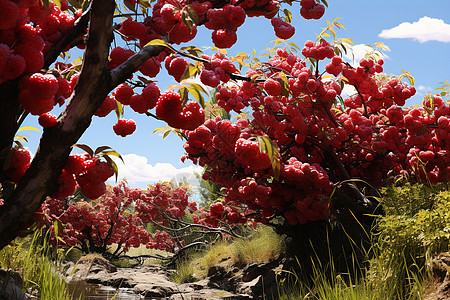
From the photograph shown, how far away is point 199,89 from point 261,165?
29.3 inches

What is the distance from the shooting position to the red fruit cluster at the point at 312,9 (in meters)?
2.13

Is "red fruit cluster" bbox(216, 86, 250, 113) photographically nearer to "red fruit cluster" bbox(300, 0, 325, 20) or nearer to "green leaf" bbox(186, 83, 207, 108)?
"red fruit cluster" bbox(300, 0, 325, 20)

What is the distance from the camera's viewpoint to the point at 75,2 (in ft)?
6.27

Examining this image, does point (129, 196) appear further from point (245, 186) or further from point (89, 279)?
point (245, 186)

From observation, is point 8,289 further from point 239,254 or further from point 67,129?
point 239,254

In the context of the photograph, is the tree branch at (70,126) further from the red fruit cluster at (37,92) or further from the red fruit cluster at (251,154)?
the red fruit cluster at (251,154)

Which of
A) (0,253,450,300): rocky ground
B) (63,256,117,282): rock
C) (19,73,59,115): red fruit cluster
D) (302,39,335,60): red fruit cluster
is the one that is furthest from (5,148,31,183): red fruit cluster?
(63,256,117,282): rock

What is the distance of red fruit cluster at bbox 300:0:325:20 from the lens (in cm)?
213

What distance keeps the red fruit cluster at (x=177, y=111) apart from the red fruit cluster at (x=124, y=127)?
306mm

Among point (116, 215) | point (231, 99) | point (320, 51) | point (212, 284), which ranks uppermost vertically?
point (320, 51)

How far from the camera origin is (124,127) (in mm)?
1761

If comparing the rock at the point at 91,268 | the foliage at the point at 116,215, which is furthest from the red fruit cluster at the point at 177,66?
the foliage at the point at 116,215

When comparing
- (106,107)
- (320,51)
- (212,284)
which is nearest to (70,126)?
(106,107)

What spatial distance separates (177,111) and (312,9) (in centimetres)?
118
